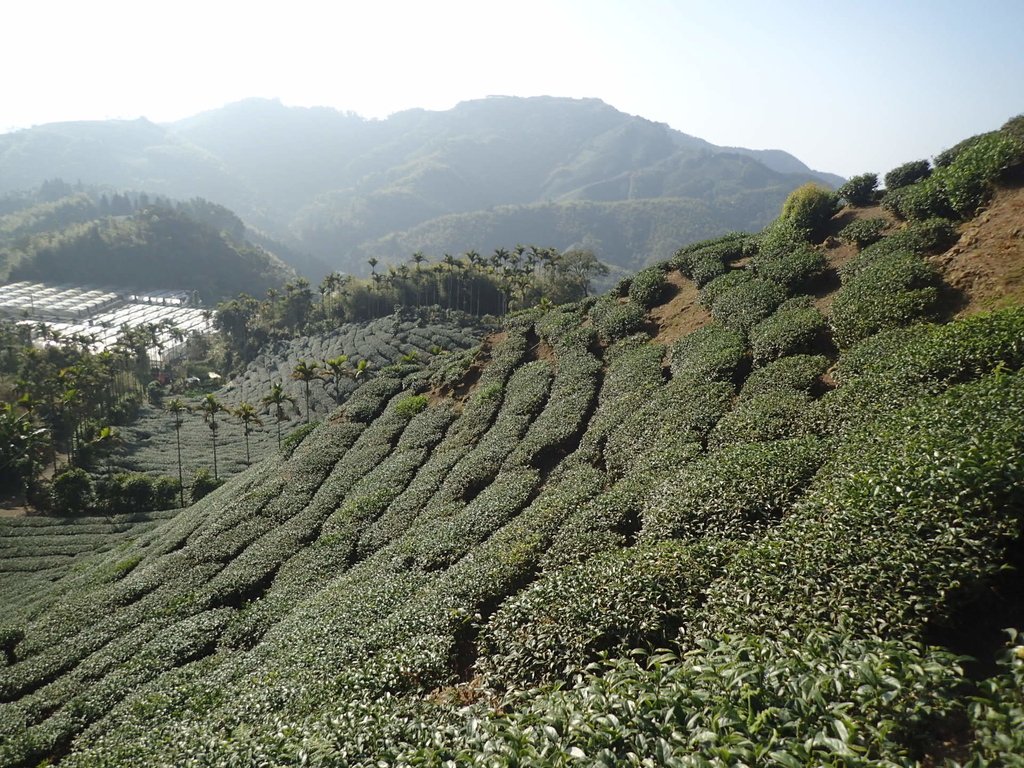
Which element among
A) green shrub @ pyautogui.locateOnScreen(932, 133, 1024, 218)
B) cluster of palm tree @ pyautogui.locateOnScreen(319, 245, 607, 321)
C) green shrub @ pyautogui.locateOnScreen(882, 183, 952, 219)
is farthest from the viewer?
cluster of palm tree @ pyautogui.locateOnScreen(319, 245, 607, 321)

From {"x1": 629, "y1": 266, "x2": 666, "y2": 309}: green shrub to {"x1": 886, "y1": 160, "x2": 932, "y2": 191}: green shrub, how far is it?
11073 mm

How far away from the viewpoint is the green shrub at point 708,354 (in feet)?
65.4

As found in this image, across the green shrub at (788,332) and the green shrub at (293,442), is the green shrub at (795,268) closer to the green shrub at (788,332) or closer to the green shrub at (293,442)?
the green shrub at (788,332)

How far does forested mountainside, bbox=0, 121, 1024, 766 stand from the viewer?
6094mm

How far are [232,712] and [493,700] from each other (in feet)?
22.3

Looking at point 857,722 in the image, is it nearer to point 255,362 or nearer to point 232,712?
point 232,712

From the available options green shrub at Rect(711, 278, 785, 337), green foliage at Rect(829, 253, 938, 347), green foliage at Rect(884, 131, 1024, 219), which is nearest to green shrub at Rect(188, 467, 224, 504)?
green shrub at Rect(711, 278, 785, 337)

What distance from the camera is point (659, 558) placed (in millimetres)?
10609

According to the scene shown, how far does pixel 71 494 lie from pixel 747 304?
62.4 meters

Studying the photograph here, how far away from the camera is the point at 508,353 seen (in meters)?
34.6

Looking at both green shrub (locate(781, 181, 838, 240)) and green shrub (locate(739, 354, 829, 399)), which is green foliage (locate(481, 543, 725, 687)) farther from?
green shrub (locate(781, 181, 838, 240))

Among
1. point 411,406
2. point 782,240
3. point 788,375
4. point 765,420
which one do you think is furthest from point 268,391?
point 765,420

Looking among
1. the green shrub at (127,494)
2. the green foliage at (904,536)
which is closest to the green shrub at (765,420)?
the green foliage at (904,536)

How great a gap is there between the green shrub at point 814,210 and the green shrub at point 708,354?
7.90 meters
